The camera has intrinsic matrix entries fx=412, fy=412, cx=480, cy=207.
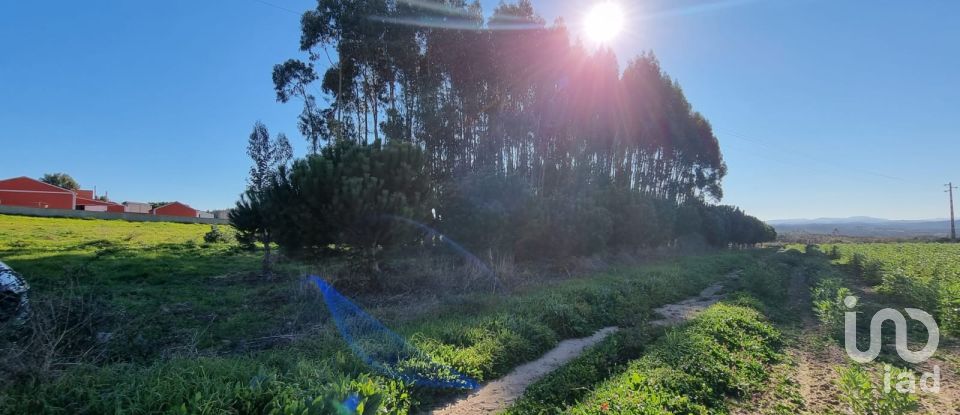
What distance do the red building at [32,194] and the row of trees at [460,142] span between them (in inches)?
1663

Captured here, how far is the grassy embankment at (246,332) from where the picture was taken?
3.35m

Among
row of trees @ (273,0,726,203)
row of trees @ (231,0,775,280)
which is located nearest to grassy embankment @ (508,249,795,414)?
row of trees @ (231,0,775,280)

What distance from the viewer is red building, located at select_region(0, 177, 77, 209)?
41.1 metres

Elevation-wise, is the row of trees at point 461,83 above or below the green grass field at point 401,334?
above

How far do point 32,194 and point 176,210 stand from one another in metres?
14.1

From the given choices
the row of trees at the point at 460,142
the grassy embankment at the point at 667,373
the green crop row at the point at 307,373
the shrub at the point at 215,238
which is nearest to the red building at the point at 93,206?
the shrub at the point at 215,238

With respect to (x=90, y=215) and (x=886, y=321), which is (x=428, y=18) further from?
(x=90, y=215)

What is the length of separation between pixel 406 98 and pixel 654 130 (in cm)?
2061

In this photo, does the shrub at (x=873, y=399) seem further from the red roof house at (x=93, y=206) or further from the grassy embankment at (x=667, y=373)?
the red roof house at (x=93, y=206)

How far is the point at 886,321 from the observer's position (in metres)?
8.61

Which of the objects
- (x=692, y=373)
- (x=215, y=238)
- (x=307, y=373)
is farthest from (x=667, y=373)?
(x=215, y=238)

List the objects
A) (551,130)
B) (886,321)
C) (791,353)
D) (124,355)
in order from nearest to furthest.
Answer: (124,355) → (791,353) → (886,321) → (551,130)

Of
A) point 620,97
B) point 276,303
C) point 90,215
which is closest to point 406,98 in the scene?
point 276,303

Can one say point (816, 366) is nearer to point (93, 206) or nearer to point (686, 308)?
point (686, 308)
